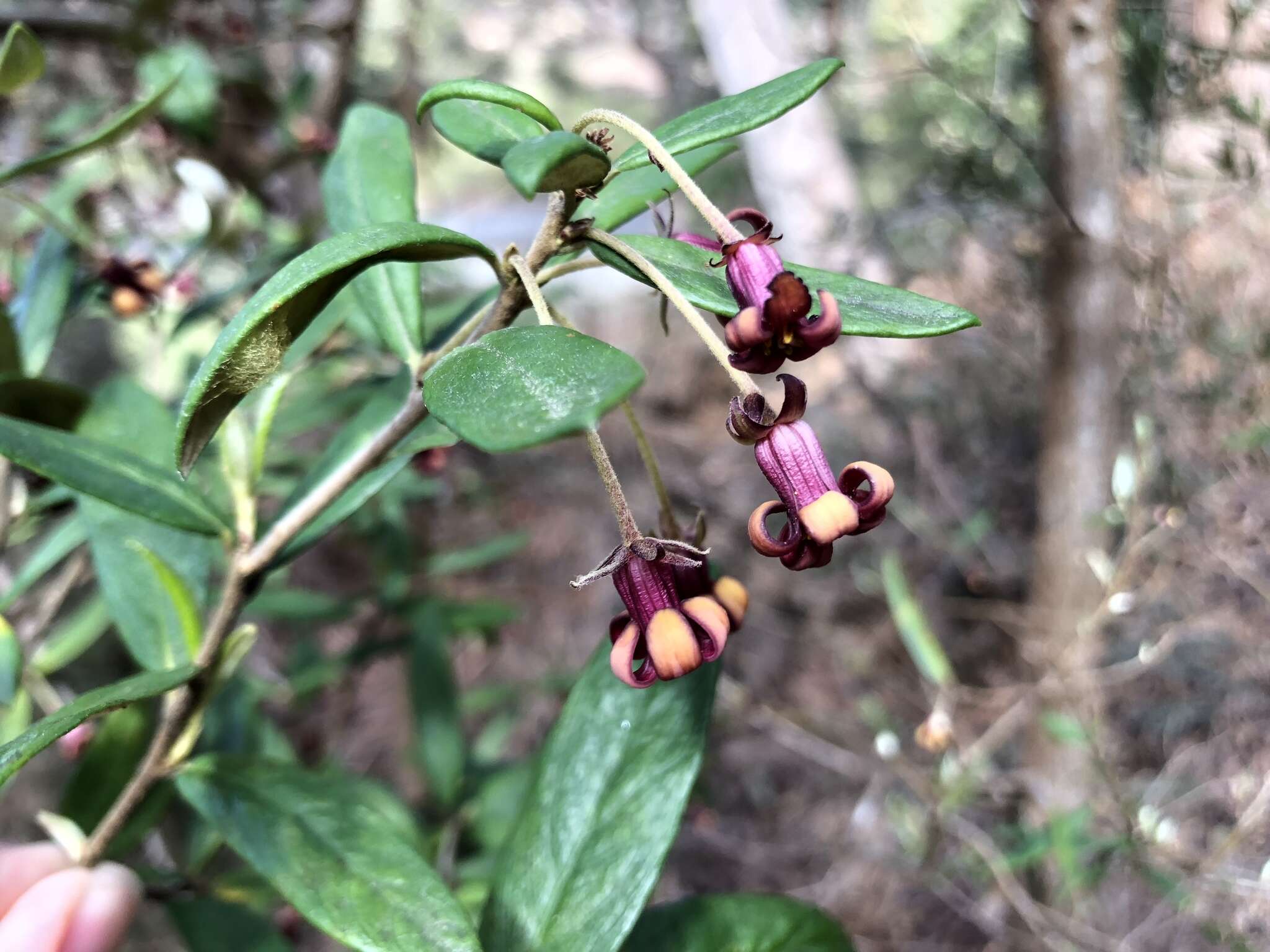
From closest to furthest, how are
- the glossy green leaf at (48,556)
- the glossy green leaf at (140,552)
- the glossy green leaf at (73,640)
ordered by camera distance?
1. the glossy green leaf at (140,552)
2. the glossy green leaf at (48,556)
3. the glossy green leaf at (73,640)

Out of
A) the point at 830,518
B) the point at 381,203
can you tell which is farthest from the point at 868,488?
the point at 381,203

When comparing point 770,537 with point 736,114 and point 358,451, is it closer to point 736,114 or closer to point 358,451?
point 736,114

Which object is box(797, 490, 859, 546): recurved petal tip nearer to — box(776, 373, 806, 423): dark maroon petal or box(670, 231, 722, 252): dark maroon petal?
box(776, 373, 806, 423): dark maroon petal

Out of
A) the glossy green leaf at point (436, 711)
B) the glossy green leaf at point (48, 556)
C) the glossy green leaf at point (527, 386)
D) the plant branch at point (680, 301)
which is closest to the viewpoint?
the glossy green leaf at point (527, 386)

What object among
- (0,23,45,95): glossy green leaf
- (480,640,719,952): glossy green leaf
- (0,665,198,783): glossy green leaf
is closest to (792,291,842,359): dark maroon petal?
(480,640,719,952): glossy green leaf

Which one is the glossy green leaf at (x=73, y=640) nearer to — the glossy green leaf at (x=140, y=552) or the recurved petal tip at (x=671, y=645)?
the glossy green leaf at (x=140, y=552)

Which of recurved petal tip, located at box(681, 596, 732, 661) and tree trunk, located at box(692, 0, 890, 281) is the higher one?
recurved petal tip, located at box(681, 596, 732, 661)

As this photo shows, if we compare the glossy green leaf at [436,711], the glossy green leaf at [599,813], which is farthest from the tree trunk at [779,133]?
the glossy green leaf at [599,813]
